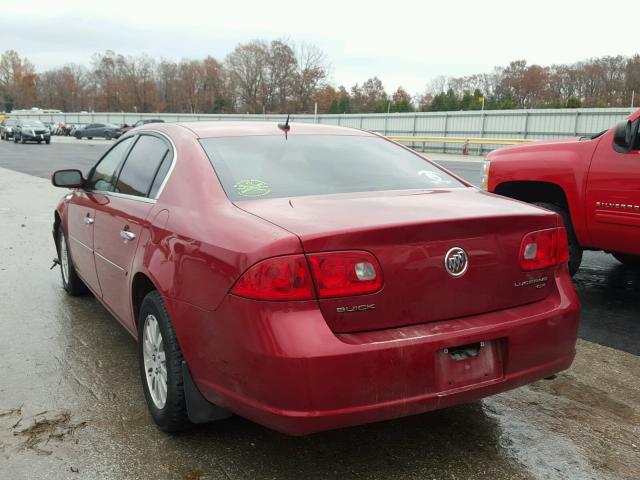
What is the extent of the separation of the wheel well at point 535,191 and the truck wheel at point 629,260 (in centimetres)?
99

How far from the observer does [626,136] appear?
5.11 metres

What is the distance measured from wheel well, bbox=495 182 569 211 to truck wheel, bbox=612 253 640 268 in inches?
39.0

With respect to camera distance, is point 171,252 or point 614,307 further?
point 614,307

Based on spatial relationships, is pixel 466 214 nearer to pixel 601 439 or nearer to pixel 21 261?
pixel 601 439

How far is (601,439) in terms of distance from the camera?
3.09 meters

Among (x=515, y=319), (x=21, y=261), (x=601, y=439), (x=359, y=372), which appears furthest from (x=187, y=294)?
(x=21, y=261)

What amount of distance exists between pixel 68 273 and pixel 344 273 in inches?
152

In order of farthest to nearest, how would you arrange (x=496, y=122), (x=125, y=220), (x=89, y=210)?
(x=496, y=122) < (x=89, y=210) < (x=125, y=220)

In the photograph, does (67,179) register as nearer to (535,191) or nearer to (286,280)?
(286,280)

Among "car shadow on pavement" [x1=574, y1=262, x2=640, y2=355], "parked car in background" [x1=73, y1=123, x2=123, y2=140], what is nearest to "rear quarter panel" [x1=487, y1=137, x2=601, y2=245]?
"car shadow on pavement" [x1=574, y1=262, x2=640, y2=355]

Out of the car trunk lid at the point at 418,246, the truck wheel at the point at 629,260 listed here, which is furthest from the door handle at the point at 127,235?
the truck wheel at the point at 629,260

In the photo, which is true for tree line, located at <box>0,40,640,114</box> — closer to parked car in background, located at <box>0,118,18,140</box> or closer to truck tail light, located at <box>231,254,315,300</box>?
parked car in background, located at <box>0,118,18,140</box>

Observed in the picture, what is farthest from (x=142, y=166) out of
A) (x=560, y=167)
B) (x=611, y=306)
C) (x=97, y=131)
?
(x=97, y=131)

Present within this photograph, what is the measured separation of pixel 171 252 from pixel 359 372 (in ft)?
3.65
